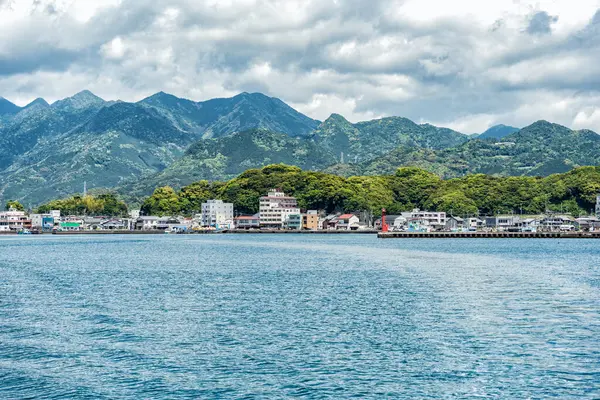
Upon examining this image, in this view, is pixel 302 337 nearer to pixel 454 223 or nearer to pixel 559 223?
pixel 559 223

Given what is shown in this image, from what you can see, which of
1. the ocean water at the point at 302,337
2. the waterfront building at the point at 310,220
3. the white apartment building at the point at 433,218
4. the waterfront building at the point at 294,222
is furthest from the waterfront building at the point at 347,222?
the ocean water at the point at 302,337

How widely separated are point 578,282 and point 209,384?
36.8m

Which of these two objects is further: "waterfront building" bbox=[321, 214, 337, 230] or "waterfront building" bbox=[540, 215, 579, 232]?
"waterfront building" bbox=[321, 214, 337, 230]

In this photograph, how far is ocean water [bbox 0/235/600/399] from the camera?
22.3 meters

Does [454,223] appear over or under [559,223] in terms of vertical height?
over

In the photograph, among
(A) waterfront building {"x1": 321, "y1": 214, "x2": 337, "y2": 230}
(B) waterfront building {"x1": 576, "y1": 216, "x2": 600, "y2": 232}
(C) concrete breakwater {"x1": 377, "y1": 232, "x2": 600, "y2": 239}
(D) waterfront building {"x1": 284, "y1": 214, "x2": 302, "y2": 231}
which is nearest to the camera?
(C) concrete breakwater {"x1": 377, "y1": 232, "x2": 600, "y2": 239}

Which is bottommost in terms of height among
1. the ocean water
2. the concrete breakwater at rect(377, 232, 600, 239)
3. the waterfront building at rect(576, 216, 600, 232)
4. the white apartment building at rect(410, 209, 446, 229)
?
the ocean water

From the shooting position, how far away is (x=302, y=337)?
29688 mm

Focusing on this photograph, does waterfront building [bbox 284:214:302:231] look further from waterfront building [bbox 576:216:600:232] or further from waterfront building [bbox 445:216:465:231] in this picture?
waterfront building [bbox 576:216:600:232]

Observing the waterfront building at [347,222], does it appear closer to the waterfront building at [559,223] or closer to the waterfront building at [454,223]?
the waterfront building at [454,223]

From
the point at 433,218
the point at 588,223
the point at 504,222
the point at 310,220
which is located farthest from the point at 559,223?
the point at 310,220

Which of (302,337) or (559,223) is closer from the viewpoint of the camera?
(302,337)

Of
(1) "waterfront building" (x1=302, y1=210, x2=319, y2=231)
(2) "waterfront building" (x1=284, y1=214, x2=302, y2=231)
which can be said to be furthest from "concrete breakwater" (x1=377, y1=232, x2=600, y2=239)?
(2) "waterfront building" (x1=284, y1=214, x2=302, y2=231)

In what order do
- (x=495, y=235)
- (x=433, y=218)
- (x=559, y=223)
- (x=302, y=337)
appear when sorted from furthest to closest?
(x=433, y=218) < (x=559, y=223) < (x=495, y=235) < (x=302, y=337)
